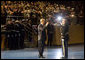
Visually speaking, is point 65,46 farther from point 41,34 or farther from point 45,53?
point 45,53

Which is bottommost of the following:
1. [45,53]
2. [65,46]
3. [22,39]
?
[45,53]

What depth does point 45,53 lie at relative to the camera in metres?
14.6

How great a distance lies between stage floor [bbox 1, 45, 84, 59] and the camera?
44.9 feet

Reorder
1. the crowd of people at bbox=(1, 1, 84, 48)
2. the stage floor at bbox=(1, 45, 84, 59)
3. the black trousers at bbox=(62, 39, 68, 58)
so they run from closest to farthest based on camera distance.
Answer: the black trousers at bbox=(62, 39, 68, 58), the stage floor at bbox=(1, 45, 84, 59), the crowd of people at bbox=(1, 1, 84, 48)

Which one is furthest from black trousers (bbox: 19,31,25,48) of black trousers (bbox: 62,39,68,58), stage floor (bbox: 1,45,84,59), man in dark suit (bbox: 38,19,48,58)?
black trousers (bbox: 62,39,68,58)

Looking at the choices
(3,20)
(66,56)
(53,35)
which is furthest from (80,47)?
(3,20)

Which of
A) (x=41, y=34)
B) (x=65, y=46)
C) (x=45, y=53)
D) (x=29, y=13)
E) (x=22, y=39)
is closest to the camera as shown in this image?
(x=65, y=46)

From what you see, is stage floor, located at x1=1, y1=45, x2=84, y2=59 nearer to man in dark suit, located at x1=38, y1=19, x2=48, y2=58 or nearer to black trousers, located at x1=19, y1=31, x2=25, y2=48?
black trousers, located at x1=19, y1=31, x2=25, y2=48

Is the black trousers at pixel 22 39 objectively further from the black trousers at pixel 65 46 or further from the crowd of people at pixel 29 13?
the black trousers at pixel 65 46

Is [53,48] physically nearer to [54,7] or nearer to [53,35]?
[53,35]

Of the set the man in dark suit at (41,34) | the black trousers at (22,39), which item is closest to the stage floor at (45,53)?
the black trousers at (22,39)

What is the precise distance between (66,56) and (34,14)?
8.26 ft

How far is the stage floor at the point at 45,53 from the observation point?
1368 centimetres

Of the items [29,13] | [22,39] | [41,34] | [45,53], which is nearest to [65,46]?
[41,34]
